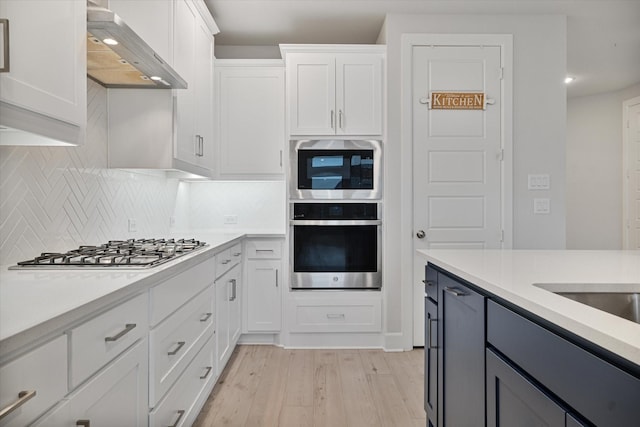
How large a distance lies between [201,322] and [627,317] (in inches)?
70.3

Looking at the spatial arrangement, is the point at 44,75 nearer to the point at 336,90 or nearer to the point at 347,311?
the point at 336,90

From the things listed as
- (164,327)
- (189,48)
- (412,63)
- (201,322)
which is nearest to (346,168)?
(412,63)

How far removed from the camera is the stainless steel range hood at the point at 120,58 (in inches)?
56.1

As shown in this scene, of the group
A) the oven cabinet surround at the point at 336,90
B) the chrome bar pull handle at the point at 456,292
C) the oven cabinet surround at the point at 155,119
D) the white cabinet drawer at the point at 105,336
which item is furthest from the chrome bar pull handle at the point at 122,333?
the oven cabinet surround at the point at 336,90

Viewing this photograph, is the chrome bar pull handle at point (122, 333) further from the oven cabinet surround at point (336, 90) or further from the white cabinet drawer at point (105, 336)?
the oven cabinet surround at point (336, 90)

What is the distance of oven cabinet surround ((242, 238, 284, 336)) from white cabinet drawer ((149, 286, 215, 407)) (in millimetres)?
1085

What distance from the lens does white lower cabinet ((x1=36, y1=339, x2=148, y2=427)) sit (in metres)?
0.92

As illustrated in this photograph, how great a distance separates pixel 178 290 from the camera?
5.50 ft

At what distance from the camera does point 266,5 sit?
123 inches

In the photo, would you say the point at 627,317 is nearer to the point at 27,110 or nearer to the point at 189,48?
the point at 27,110

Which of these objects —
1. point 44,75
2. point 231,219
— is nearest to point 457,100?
point 231,219

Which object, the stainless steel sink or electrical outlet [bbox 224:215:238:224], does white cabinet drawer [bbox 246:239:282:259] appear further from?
A: the stainless steel sink

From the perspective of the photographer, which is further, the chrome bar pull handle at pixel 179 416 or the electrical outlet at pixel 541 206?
the electrical outlet at pixel 541 206

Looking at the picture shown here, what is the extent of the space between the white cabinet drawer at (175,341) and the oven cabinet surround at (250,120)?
5.01ft
